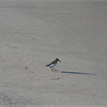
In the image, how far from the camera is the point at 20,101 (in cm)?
632

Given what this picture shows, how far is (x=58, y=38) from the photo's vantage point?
11719 millimetres

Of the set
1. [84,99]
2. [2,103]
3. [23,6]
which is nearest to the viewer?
[2,103]

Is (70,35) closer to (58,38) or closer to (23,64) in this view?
(58,38)

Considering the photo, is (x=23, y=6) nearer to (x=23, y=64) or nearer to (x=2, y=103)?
(x=23, y=64)

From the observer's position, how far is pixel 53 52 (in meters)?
10.3

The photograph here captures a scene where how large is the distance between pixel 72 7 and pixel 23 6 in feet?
9.68

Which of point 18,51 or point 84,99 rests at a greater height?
point 18,51

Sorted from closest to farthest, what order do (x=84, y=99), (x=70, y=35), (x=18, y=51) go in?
1. (x=84, y=99)
2. (x=18, y=51)
3. (x=70, y=35)

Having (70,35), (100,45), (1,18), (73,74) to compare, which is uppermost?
(1,18)

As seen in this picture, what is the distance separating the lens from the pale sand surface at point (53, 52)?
680 cm

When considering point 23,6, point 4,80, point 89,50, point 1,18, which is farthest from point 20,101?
point 23,6

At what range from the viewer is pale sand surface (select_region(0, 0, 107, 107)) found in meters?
6.80

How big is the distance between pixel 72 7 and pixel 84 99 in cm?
934

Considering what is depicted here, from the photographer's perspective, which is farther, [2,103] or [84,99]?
[84,99]
